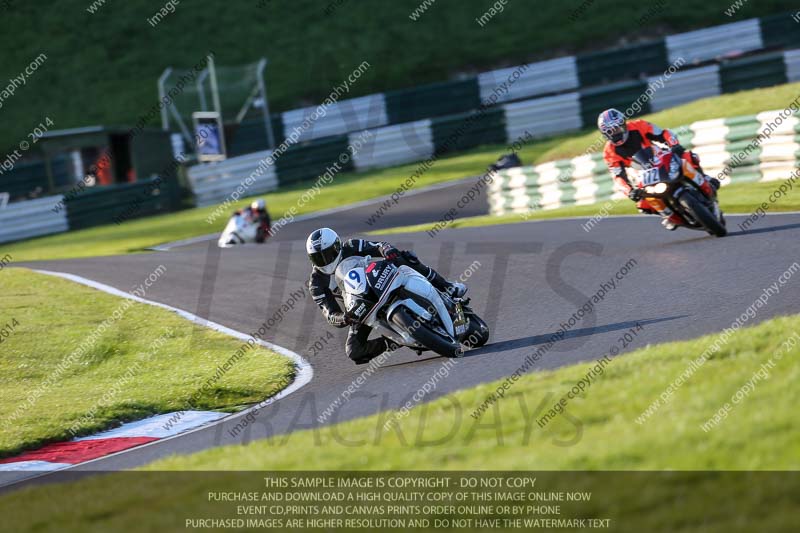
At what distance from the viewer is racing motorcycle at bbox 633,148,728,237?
12469 mm

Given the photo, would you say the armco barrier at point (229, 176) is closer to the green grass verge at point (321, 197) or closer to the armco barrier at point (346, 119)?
the green grass verge at point (321, 197)

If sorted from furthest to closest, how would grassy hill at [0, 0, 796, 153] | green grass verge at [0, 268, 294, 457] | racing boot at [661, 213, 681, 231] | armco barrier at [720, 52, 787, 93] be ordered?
1. grassy hill at [0, 0, 796, 153]
2. armco barrier at [720, 52, 787, 93]
3. racing boot at [661, 213, 681, 231]
4. green grass verge at [0, 268, 294, 457]

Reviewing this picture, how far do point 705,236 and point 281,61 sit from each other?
28.1 meters

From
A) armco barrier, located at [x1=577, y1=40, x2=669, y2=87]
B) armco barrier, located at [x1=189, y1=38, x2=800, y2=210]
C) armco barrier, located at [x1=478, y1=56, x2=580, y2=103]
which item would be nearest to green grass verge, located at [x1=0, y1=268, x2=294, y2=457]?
armco barrier, located at [x1=189, y1=38, x2=800, y2=210]

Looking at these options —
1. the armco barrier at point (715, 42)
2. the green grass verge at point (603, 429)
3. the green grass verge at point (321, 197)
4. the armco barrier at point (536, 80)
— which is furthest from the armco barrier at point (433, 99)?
the green grass verge at point (603, 429)

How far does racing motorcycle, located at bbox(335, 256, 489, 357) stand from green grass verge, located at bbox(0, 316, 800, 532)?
1.74 meters

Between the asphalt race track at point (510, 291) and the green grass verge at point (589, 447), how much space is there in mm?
652

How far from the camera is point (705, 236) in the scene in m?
13.2

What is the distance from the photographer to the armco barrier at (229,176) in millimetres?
30766

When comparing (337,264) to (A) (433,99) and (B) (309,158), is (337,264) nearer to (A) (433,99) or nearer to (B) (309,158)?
(B) (309,158)

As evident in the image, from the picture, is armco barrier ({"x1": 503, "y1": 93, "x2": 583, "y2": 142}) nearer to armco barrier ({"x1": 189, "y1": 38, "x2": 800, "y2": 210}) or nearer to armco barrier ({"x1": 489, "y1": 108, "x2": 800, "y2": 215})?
armco barrier ({"x1": 189, "y1": 38, "x2": 800, "y2": 210})

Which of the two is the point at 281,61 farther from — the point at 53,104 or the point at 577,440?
the point at 577,440

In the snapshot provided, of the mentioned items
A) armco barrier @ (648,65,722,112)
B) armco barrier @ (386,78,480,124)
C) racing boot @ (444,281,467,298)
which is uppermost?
armco barrier @ (386,78,480,124)

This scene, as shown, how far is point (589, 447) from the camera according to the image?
5707 millimetres
